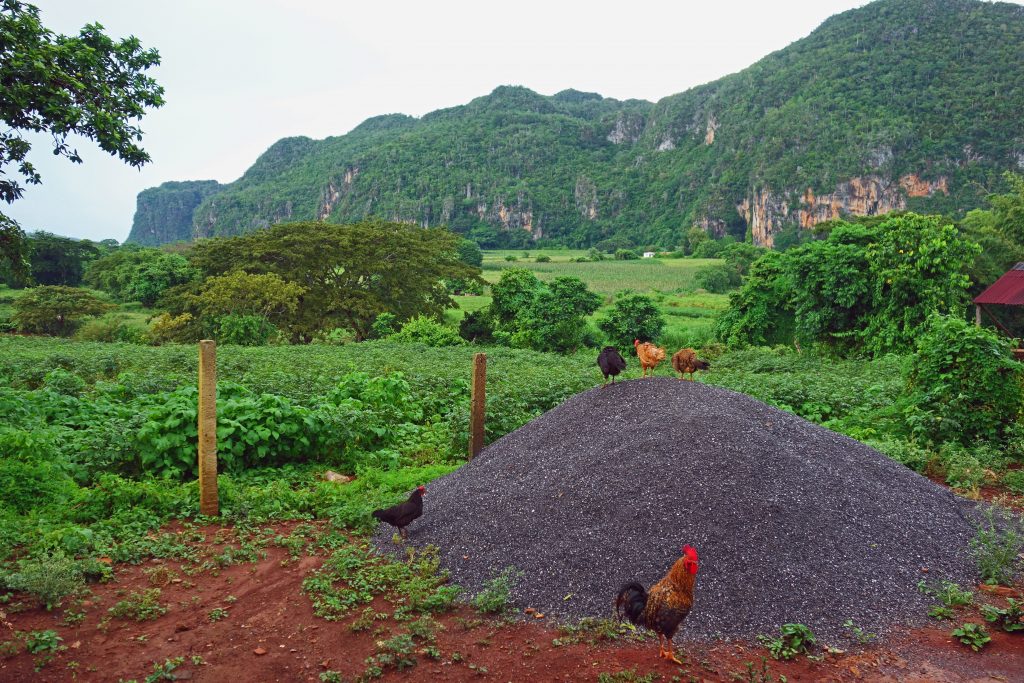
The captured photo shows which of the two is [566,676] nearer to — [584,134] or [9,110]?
[9,110]

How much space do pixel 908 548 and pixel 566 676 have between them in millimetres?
2781

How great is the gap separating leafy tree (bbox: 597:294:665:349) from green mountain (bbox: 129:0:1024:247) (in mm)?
54680

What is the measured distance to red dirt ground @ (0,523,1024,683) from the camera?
11.4ft

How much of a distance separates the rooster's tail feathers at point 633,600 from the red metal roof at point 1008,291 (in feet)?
72.3

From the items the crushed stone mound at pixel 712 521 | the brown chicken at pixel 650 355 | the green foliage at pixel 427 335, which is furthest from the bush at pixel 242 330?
the brown chicken at pixel 650 355

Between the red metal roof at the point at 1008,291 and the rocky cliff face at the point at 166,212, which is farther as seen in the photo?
the rocky cliff face at the point at 166,212

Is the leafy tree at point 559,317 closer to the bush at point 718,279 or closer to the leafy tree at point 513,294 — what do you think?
the leafy tree at point 513,294

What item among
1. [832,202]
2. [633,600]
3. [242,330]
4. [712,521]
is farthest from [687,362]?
[832,202]

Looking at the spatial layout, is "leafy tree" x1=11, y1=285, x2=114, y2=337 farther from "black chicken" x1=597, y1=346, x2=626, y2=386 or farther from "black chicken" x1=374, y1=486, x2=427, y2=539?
"black chicken" x1=374, y1=486, x2=427, y2=539

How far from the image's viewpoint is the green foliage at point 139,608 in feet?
13.1

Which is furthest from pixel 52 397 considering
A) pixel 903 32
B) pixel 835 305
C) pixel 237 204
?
pixel 237 204

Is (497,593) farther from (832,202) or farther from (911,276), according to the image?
(832,202)

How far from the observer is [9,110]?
655cm

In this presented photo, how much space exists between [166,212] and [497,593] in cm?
20088
